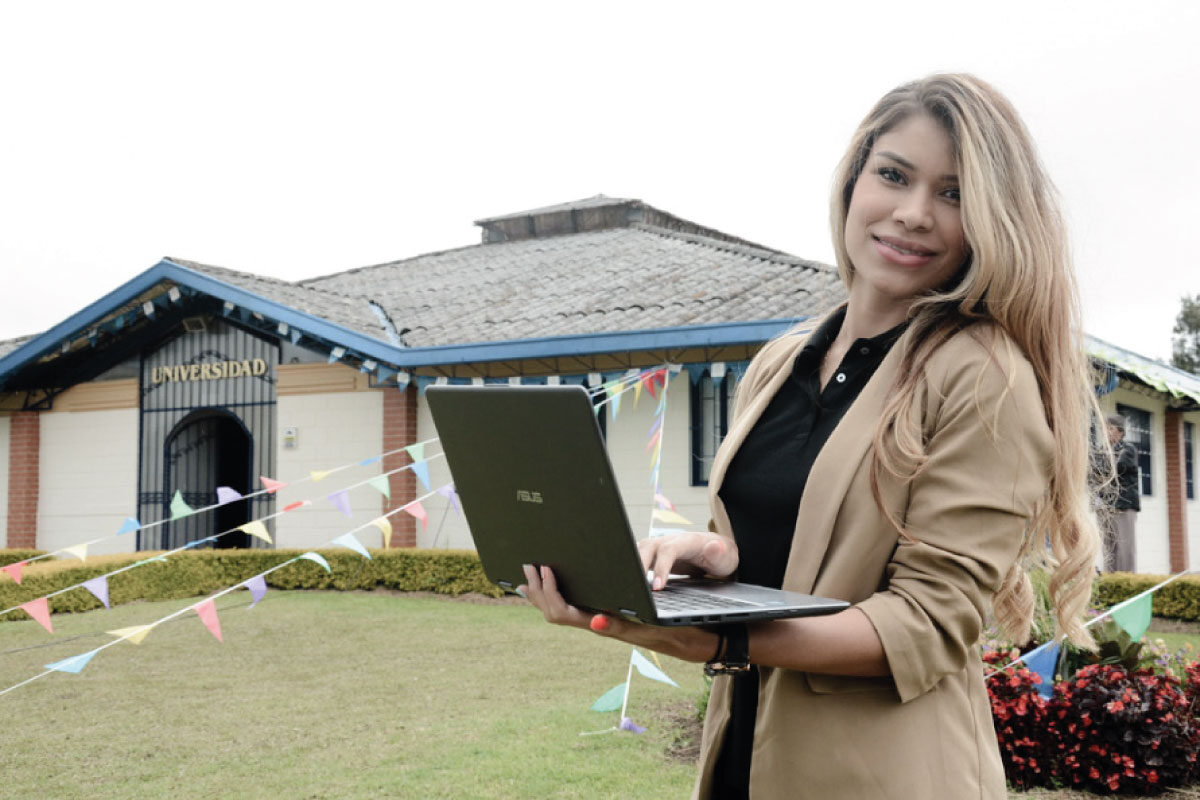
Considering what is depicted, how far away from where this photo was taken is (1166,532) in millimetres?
17234

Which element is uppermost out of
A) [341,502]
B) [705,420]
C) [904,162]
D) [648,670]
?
[904,162]

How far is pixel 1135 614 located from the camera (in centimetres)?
487

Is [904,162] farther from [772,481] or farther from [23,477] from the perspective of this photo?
[23,477]

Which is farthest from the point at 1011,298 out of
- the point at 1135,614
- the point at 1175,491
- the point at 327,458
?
the point at 1175,491

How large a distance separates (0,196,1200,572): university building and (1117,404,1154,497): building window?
6 centimetres

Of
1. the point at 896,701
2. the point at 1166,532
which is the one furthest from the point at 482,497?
the point at 1166,532

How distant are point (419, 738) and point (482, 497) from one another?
5.33 meters

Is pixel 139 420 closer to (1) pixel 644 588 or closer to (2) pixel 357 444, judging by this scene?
(2) pixel 357 444

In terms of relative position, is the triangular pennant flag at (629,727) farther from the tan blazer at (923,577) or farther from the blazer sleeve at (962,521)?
the blazer sleeve at (962,521)

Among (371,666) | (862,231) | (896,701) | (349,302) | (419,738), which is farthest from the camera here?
(349,302)

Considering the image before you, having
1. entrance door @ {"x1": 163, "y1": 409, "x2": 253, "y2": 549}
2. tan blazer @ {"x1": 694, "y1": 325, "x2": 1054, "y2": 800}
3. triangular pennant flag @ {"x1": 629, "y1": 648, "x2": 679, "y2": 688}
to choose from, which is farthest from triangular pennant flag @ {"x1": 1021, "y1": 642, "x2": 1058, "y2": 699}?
entrance door @ {"x1": 163, "y1": 409, "x2": 253, "y2": 549}

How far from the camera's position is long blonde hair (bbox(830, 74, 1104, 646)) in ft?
5.41

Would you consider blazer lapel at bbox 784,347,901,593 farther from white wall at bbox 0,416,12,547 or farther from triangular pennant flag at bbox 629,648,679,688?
white wall at bbox 0,416,12,547

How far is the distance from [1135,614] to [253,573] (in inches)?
488
